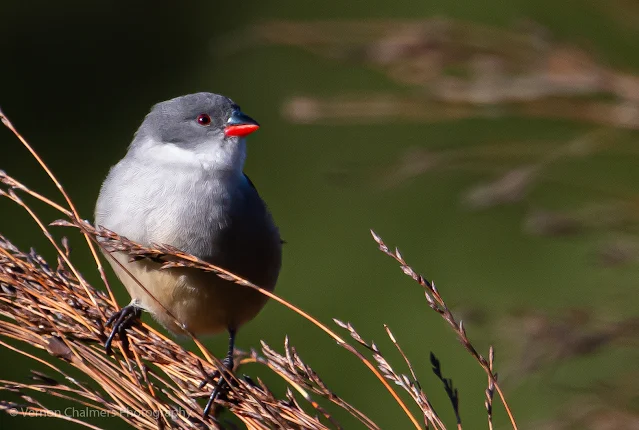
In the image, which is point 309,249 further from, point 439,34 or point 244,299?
point 439,34

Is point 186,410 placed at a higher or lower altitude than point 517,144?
lower

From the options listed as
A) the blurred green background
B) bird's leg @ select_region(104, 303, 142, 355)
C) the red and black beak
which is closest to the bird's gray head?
the red and black beak

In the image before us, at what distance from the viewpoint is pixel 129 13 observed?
7.86 meters

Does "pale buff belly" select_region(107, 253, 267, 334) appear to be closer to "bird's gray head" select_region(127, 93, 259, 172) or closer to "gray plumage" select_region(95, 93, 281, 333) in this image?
"gray plumage" select_region(95, 93, 281, 333)

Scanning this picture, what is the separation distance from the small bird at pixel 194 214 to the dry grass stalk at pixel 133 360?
1.12ft

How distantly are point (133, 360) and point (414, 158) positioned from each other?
88cm

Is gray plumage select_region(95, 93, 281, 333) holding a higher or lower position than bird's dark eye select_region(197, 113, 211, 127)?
lower

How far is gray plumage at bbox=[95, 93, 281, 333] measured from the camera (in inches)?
110

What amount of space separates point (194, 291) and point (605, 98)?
141 centimetres

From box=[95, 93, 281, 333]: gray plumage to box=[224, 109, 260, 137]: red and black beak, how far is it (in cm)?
2

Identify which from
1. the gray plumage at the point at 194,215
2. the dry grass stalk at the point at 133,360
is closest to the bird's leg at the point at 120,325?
the dry grass stalk at the point at 133,360

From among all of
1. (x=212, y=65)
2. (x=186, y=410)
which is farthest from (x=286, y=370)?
(x=212, y=65)

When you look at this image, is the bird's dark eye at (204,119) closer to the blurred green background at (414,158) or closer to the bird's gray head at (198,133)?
the bird's gray head at (198,133)

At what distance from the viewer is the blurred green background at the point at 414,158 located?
8.34 feet
